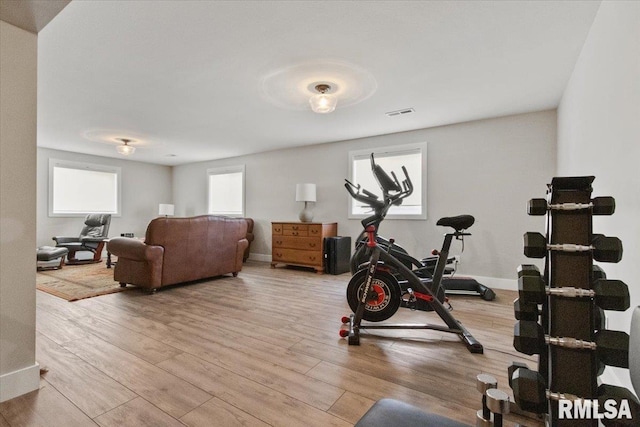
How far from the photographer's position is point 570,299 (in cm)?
95

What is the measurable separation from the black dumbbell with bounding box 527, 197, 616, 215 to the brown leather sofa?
3.72 meters

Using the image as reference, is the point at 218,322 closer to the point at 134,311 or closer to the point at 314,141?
the point at 134,311

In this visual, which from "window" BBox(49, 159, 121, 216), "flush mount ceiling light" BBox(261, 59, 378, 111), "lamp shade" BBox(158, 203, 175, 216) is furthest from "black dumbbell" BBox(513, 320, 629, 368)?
"window" BBox(49, 159, 121, 216)

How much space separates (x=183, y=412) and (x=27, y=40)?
6.88 ft

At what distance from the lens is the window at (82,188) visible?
6.28 m

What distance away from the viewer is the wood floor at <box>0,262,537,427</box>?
1425 mm

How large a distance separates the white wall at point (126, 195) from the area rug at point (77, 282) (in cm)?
156

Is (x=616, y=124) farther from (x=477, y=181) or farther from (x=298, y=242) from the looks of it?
(x=298, y=242)

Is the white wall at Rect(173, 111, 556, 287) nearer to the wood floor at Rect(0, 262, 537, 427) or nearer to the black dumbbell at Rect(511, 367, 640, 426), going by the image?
the wood floor at Rect(0, 262, 537, 427)

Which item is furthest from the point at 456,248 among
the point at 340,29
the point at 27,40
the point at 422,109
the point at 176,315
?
the point at 27,40

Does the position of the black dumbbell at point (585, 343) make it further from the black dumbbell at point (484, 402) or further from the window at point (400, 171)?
the window at point (400, 171)

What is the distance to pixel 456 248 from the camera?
4348mm

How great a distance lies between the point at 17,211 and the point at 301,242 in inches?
156

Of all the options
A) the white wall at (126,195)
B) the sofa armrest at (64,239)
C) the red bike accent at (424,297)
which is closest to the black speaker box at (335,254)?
the red bike accent at (424,297)
